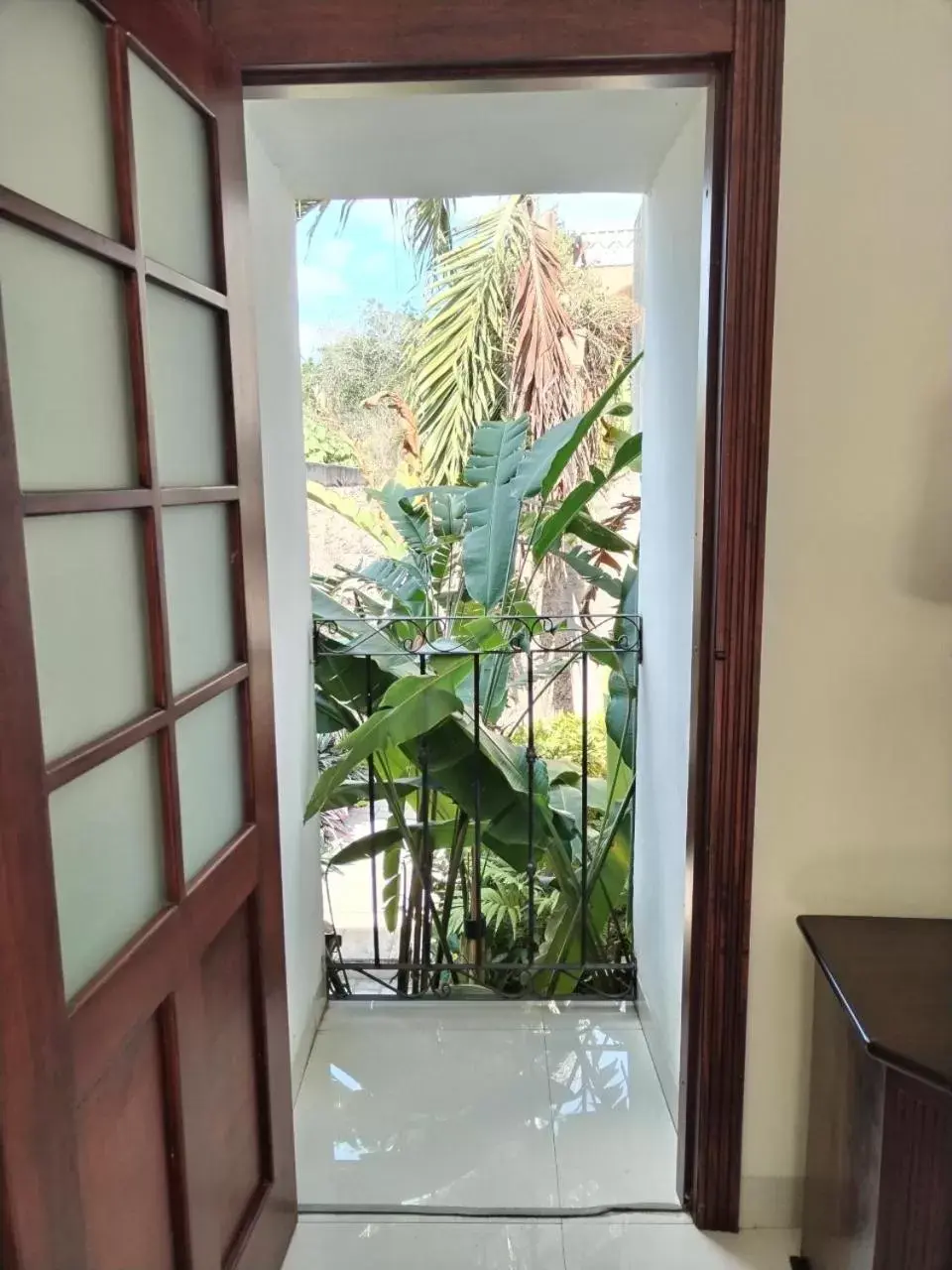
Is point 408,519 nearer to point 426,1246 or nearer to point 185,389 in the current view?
point 185,389

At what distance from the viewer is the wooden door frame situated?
1302mm

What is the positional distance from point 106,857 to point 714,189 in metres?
1.32

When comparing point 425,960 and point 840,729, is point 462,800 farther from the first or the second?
point 840,729

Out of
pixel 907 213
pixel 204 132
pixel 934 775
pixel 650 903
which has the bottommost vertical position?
pixel 650 903

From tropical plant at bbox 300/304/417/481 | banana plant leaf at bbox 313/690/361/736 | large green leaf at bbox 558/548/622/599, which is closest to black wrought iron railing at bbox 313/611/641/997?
banana plant leaf at bbox 313/690/361/736

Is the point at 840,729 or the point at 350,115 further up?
the point at 350,115

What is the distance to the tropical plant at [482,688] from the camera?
223 centimetres

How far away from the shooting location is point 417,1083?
2064mm

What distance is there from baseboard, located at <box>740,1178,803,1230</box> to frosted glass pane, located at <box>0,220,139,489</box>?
1646 mm

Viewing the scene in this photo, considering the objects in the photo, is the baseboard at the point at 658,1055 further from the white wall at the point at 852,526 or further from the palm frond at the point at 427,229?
the palm frond at the point at 427,229

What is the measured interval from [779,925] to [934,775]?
376mm

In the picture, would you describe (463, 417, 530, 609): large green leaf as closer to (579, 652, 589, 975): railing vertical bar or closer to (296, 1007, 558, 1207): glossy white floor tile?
(579, 652, 589, 975): railing vertical bar

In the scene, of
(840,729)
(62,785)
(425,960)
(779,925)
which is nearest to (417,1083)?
(425,960)

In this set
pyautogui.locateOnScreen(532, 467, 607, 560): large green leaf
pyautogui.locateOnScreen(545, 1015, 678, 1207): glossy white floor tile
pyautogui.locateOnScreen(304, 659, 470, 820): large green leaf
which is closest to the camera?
pyautogui.locateOnScreen(545, 1015, 678, 1207): glossy white floor tile
